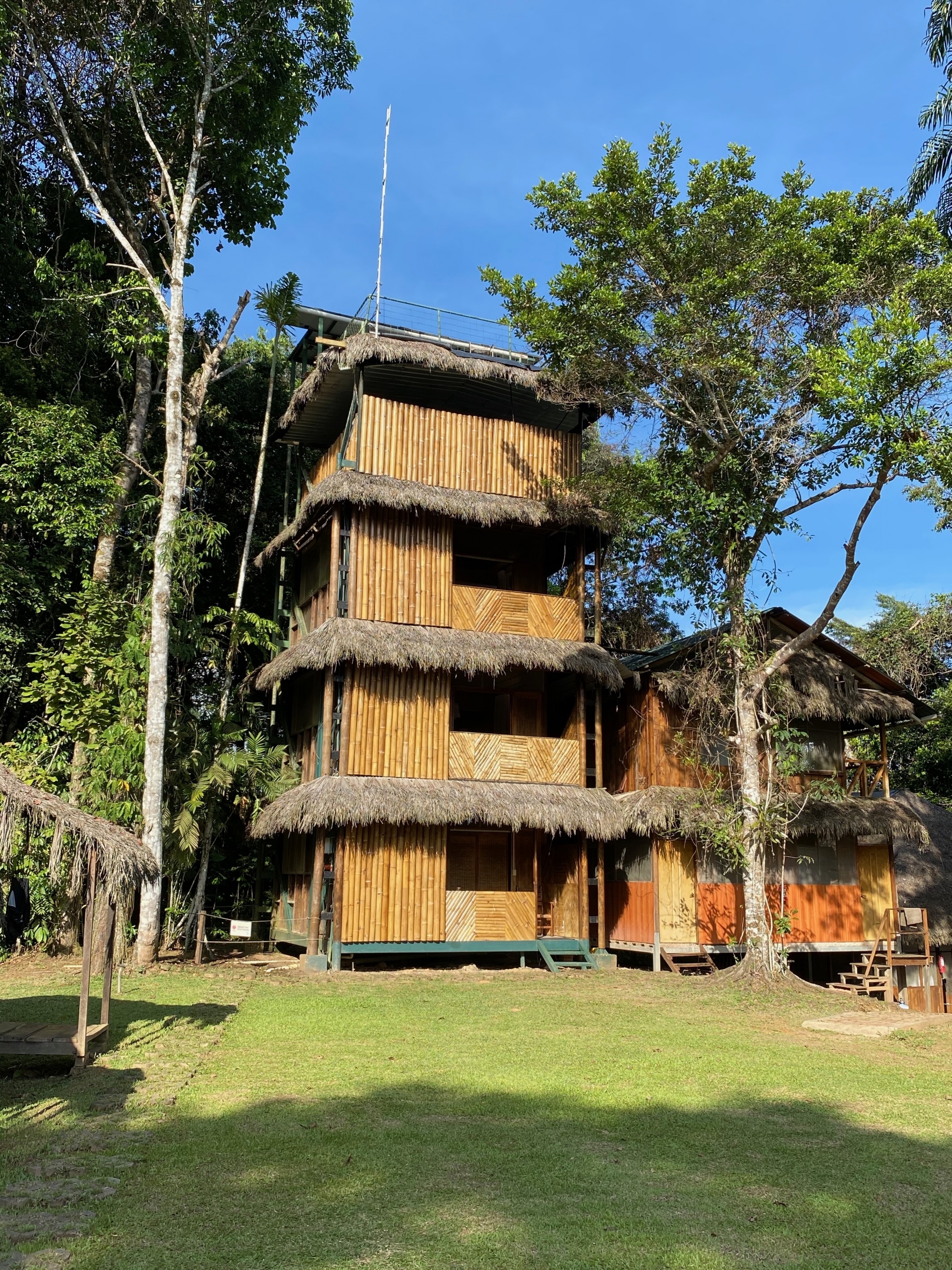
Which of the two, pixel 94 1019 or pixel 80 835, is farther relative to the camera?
pixel 94 1019

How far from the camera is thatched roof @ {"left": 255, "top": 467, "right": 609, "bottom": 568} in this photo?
17547 mm

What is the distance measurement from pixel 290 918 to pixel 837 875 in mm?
10199

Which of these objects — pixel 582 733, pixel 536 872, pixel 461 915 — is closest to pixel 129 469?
pixel 582 733

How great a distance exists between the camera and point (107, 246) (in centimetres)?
2189

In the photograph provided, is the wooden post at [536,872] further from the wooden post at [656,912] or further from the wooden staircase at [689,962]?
the wooden staircase at [689,962]

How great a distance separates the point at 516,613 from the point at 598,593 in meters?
1.75

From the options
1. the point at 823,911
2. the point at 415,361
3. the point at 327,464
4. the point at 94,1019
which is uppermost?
the point at 415,361

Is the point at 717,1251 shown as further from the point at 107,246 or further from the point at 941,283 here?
the point at 107,246

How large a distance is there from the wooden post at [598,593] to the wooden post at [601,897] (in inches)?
148

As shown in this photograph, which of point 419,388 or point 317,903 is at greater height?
point 419,388

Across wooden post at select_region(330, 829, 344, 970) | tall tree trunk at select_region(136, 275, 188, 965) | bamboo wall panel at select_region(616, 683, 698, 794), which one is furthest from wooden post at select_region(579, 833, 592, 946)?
tall tree trunk at select_region(136, 275, 188, 965)

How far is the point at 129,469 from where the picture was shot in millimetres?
19938

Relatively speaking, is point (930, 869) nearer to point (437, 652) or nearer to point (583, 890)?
point (583, 890)

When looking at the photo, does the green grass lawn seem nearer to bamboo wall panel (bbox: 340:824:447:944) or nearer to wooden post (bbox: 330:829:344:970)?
wooden post (bbox: 330:829:344:970)
